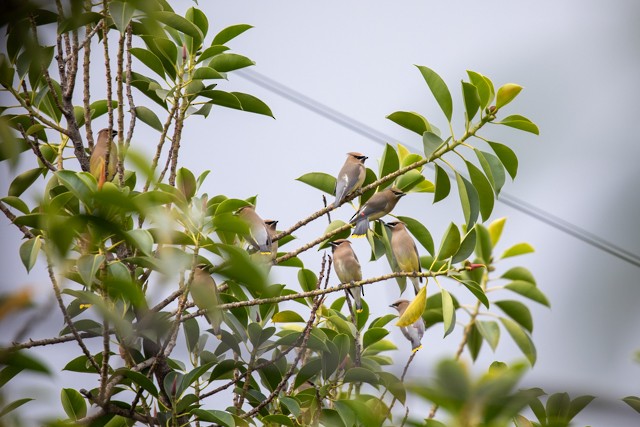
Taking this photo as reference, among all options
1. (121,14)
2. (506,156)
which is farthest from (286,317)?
(121,14)

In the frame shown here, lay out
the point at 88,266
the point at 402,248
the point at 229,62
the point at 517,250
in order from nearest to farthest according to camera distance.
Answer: the point at 88,266 → the point at 229,62 → the point at 402,248 → the point at 517,250

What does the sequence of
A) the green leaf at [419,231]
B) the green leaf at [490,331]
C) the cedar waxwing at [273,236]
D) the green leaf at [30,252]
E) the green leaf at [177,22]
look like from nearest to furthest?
the green leaf at [30,252] < the green leaf at [177,22] < the cedar waxwing at [273,236] < the green leaf at [419,231] < the green leaf at [490,331]

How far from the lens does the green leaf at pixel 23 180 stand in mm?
1662

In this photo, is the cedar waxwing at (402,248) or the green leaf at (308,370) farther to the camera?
the cedar waxwing at (402,248)

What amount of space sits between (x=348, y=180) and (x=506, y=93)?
423 millimetres

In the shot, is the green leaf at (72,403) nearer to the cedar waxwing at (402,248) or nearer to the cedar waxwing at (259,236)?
the cedar waxwing at (259,236)

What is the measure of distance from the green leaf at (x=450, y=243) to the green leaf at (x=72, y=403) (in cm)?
80

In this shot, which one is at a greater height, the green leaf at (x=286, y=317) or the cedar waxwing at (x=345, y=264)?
the cedar waxwing at (x=345, y=264)

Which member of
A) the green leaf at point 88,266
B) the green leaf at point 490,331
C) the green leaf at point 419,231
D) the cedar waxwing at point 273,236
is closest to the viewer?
the green leaf at point 88,266

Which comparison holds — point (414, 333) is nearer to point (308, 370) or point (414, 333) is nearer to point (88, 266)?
point (308, 370)

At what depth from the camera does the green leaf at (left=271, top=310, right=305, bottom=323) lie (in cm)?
179

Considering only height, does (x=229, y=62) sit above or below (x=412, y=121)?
above

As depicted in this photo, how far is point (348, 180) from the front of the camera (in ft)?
5.73

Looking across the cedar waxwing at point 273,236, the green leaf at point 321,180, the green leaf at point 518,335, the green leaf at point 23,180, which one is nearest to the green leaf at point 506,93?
the green leaf at point 321,180
